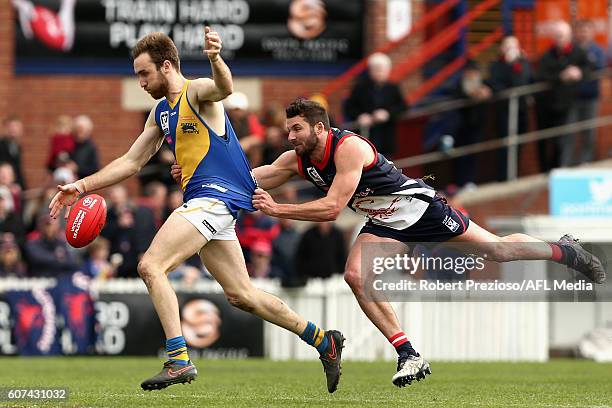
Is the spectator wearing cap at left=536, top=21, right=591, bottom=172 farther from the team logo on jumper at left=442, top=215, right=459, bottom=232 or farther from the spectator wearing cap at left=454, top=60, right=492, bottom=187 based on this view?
the team logo on jumper at left=442, top=215, right=459, bottom=232

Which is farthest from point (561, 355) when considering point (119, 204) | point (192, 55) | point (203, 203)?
point (203, 203)

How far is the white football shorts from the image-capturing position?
9984 millimetres

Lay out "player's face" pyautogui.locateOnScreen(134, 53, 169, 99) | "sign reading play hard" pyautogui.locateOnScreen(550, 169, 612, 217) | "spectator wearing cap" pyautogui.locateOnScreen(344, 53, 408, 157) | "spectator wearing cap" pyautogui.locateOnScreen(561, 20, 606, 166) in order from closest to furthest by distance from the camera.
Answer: "player's face" pyautogui.locateOnScreen(134, 53, 169, 99)
"sign reading play hard" pyautogui.locateOnScreen(550, 169, 612, 217)
"spectator wearing cap" pyautogui.locateOnScreen(344, 53, 408, 157)
"spectator wearing cap" pyautogui.locateOnScreen(561, 20, 606, 166)

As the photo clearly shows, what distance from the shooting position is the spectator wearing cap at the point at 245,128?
1683cm

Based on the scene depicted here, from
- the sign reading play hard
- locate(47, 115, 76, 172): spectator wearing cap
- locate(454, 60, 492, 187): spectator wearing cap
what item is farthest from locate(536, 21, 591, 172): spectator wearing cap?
locate(47, 115, 76, 172): spectator wearing cap

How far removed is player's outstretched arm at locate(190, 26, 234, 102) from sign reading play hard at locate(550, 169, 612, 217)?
8561 millimetres

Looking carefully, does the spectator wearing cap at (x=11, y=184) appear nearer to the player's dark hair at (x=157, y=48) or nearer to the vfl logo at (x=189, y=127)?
the player's dark hair at (x=157, y=48)

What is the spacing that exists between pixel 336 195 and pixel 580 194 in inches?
329

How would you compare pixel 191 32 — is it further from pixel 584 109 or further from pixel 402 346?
pixel 402 346

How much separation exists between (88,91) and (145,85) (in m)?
12.4

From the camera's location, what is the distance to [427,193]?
1077 centimetres

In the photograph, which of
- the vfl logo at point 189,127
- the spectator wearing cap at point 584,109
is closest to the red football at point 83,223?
the vfl logo at point 189,127

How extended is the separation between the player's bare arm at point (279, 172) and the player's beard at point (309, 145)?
0.39m

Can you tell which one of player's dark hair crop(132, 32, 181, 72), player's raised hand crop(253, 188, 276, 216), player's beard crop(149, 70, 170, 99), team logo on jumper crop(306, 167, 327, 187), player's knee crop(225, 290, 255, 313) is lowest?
player's knee crop(225, 290, 255, 313)
